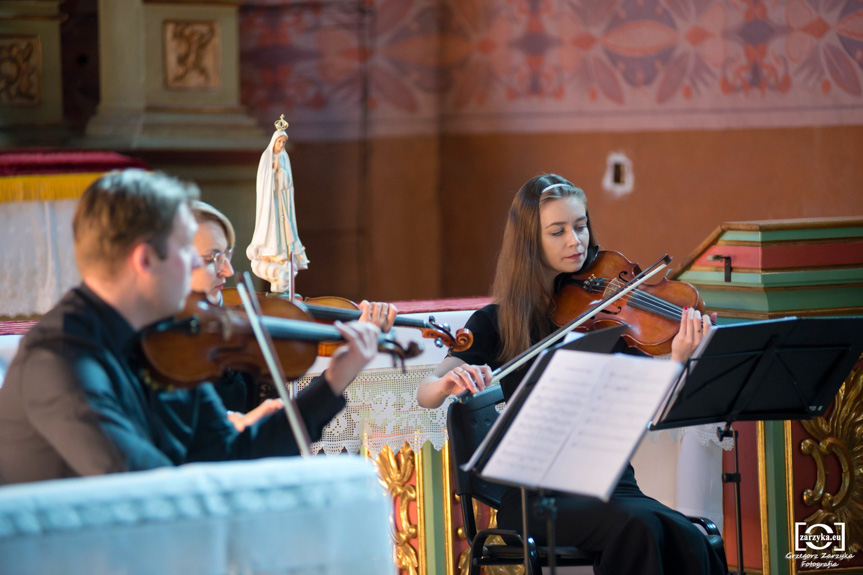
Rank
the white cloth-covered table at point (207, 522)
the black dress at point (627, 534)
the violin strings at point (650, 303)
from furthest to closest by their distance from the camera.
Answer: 1. the violin strings at point (650, 303)
2. the black dress at point (627, 534)
3. the white cloth-covered table at point (207, 522)

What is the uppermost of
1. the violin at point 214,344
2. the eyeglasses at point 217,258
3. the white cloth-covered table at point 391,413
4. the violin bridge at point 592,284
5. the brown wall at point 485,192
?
the brown wall at point 485,192

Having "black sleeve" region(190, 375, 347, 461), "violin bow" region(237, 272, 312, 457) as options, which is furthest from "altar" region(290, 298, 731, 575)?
"violin bow" region(237, 272, 312, 457)

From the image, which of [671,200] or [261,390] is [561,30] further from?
[261,390]

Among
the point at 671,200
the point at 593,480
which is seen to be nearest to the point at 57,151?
the point at 671,200

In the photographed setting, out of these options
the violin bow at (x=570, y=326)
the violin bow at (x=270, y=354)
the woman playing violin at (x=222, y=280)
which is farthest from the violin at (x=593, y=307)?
the violin bow at (x=270, y=354)

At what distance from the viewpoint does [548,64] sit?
225 inches

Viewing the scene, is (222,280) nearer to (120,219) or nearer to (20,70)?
(120,219)

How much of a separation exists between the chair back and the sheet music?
63 centimetres

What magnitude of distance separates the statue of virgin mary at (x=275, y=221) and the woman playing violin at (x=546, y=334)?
1.80ft

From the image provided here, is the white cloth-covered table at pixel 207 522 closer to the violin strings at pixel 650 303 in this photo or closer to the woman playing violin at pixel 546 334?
the woman playing violin at pixel 546 334

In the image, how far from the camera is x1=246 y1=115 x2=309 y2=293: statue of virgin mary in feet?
10.1

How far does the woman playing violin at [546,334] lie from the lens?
2.59 m

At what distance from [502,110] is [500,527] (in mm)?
3604

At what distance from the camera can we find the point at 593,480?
1867mm
